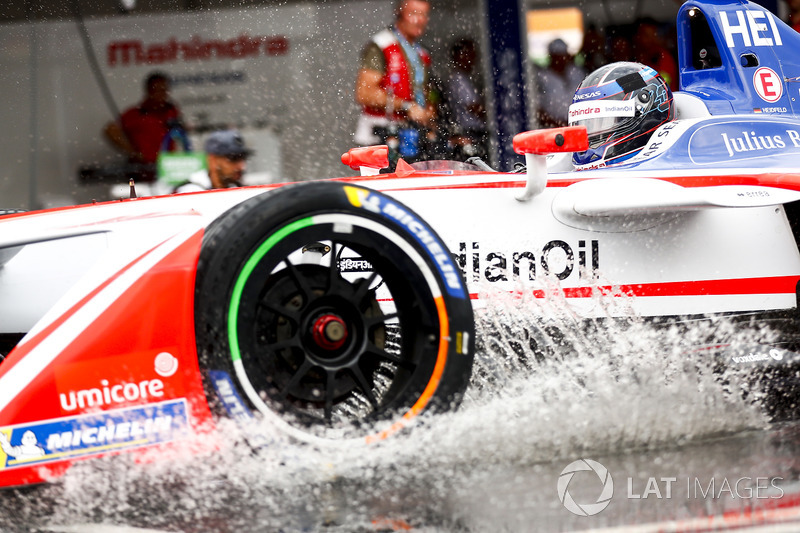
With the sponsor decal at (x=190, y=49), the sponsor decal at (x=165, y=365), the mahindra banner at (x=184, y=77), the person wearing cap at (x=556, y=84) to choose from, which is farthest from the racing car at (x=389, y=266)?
the sponsor decal at (x=190, y=49)

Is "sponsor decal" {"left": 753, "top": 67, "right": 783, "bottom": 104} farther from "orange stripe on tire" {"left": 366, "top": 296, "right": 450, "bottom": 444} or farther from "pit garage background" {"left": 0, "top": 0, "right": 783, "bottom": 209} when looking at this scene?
"pit garage background" {"left": 0, "top": 0, "right": 783, "bottom": 209}

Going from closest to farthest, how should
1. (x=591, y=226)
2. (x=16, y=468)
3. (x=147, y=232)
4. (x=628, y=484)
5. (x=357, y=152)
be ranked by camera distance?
(x=16, y=468) < (x=628, y=484) < (x=147, y=232) < (x=591, y=226) < (x=357, y=152)

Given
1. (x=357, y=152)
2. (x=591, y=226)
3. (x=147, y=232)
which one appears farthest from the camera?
(x=357, y=152)

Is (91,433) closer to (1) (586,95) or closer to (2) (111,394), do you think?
(2) (111,394)

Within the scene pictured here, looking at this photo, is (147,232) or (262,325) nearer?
(262,325)

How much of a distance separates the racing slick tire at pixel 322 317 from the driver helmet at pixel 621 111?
1.71 metres

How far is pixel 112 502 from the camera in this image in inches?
91.3

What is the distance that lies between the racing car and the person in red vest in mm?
1772

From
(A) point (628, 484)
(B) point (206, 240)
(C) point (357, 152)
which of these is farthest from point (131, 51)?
(A) point (628, 484)

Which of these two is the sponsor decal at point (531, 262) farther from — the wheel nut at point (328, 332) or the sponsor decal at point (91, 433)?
the sponsor decal at point (91, 433)

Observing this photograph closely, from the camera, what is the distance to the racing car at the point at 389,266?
232cm

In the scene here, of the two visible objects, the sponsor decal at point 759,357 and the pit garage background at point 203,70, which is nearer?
the sponsor decal at point 759,357

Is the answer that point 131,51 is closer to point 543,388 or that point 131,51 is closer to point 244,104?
point 244,104

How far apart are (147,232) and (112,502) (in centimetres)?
92
